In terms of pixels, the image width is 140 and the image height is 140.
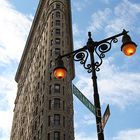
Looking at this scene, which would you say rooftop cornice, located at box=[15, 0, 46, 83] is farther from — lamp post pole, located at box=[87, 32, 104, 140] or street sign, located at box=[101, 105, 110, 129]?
street sign, located at box=[101, 105, 110, 129]

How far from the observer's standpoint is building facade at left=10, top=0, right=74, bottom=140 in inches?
2462

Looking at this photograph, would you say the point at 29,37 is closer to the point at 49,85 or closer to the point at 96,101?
the point at 49,85

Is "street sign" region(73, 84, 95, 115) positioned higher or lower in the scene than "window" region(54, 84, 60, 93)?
lower

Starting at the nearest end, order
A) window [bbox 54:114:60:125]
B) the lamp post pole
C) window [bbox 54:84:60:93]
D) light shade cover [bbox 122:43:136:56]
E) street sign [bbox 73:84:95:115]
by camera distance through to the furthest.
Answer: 1. the lamp post pole
2. street sign [bbox 73:84:95:115]
3. light shade cover [bbox 122:43:136:56]
4. window [bbox 54:114:60:125]
5. window [bbox 54:84:60:93]

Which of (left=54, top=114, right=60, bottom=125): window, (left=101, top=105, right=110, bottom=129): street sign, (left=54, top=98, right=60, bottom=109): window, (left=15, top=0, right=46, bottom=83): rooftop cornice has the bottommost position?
(left=101, top=105, right=110, bottom=129): street sign

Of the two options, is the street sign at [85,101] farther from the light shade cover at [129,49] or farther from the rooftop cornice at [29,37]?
the rooftop cornice at [29,37]

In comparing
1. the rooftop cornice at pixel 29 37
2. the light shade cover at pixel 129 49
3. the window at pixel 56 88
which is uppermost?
the rooftop cornice at pixel 29 37

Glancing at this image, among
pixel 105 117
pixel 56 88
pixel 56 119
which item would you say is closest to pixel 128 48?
pixel 105 117

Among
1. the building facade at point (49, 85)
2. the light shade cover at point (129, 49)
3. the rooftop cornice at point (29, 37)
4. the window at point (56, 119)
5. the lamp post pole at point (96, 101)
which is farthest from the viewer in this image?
the rooftop cornice at point (29, 37)

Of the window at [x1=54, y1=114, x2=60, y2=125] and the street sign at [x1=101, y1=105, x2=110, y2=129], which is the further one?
the window at [x1=54, y1=114, x2=60, y2=125]

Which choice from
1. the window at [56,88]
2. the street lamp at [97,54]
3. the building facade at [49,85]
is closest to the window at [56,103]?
the building facade at [49,85]

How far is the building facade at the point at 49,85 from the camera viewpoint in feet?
205

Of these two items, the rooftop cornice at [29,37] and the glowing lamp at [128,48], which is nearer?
the glowing lamp at [128,48]

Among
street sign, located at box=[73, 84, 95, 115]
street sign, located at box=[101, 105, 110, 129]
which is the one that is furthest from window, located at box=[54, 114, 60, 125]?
street sign, located at box=[101, 105, 110, 129]
